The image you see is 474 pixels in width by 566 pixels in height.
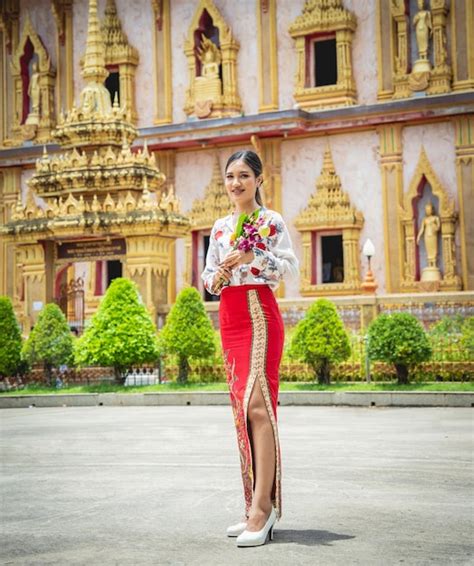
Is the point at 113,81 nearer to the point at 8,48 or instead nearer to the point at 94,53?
the point at 8,48

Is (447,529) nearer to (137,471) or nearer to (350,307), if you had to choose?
(137,471)

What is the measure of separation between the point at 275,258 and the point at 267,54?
24.0 metres

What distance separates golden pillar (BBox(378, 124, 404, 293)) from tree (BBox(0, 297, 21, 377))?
411 inches

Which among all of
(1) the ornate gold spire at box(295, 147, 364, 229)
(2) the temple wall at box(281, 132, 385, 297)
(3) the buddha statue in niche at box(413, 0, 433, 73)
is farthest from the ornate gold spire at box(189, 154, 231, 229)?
(3) the buddha statue in niche at box(413, 0, 433, 73)

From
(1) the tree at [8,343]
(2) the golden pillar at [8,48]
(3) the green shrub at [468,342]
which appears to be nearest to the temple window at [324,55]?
(2) the golden pillar at [8,48]

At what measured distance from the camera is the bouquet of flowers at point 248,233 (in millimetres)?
5691

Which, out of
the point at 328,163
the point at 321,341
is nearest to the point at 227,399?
the point at 321,341

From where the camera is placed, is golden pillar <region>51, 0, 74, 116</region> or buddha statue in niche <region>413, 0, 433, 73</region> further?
golden pillar <region>51, 0, 74, 116</region>

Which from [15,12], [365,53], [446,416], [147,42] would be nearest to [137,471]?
[446,416]

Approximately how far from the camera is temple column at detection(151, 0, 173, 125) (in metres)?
30.2

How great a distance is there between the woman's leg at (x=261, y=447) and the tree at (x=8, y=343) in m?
14.6

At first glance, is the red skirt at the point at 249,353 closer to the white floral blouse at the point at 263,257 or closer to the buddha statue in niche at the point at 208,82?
the white floral blouse at the point at 263,257

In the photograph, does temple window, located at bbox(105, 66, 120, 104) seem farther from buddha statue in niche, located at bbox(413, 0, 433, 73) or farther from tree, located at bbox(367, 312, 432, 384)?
tree, located at bbox(367, 312, 432, 384)

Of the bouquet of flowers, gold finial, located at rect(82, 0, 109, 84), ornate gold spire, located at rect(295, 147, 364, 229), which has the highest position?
gold finial, located at rect(82, 0, 109, 84)
